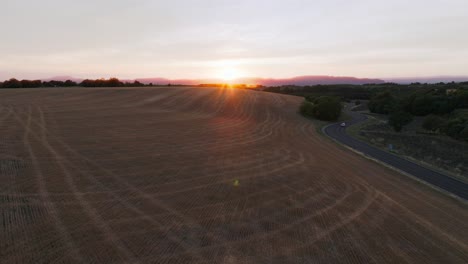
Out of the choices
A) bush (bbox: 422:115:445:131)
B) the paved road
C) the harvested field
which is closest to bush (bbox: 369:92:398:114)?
bush (bbox: 422:115:445:131)

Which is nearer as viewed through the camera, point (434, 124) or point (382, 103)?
point (434, 124)

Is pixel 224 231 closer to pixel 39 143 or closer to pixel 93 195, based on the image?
pixel 93 195

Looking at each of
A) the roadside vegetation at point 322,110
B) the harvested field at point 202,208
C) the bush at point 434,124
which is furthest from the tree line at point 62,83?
the bush at point 434,124

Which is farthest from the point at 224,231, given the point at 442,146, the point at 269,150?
the point at 442,146

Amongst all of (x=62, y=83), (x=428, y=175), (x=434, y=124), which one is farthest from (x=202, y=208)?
(x=62, y=83)

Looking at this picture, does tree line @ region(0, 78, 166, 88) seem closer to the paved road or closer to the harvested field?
the harvested field

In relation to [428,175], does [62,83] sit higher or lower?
higher

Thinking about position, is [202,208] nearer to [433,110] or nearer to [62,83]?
[433,110]

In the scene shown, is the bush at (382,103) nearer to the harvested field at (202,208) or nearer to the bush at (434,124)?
the bush at (434,124)

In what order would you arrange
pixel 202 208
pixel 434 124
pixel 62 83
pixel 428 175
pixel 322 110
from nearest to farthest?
pixel 202 208 < pixel 428 175 < pixel 434 124 < pixel 322 110 < pixel 62 83
